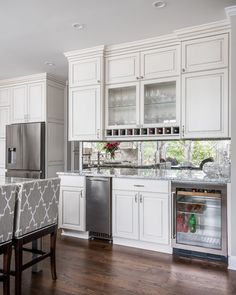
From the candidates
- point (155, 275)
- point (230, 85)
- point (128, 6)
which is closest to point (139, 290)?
point (155, 275)

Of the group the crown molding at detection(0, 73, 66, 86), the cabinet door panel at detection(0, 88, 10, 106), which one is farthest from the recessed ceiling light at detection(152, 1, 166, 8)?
the cabinet door panel at detection(0, 88, 10, 106)

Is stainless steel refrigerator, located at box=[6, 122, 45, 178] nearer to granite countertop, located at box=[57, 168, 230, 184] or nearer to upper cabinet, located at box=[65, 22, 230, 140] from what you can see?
upper cabinet, located at box=[65, 22, 230, 140]

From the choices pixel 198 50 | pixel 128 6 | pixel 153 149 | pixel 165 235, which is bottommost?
pixel 165 235

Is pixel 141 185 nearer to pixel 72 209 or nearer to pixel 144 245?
pixel 144 245

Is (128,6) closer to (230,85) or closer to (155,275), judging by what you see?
(230,85)

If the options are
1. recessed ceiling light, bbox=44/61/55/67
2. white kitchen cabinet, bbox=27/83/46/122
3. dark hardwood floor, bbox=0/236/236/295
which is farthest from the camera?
white kitchen cabinet, bbox=27/83/46/122

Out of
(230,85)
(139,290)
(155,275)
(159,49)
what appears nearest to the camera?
(139,290)

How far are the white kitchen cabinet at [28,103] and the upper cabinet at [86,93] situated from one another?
3.58ft

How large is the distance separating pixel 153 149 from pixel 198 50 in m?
1.46

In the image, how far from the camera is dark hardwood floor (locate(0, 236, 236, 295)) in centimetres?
225

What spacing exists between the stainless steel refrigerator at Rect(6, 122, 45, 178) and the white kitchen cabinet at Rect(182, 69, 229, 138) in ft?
8.58

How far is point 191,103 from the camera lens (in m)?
3.16

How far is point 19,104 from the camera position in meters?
5.02

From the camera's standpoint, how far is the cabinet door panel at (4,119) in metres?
5.18
